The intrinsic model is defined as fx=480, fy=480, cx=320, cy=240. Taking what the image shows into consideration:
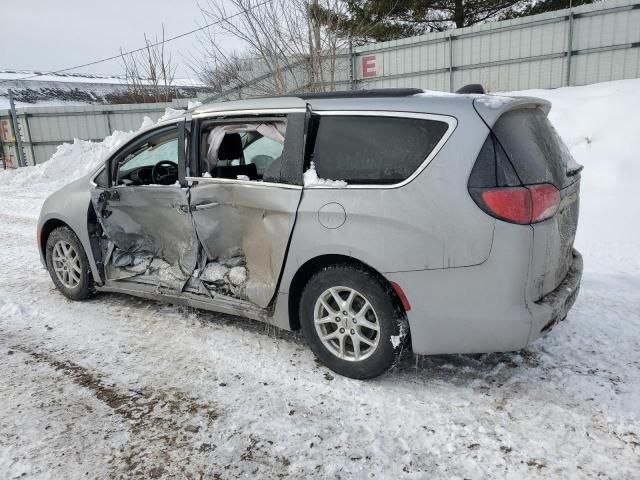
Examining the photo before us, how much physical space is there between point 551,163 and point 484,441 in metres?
1.69

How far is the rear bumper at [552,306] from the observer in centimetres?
269

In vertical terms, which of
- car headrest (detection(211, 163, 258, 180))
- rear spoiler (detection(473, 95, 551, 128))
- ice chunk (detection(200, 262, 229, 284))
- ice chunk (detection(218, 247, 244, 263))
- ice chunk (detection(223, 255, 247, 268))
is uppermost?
rear spoiler (detection(473, 95, 551, 128))

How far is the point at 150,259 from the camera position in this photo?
432 centimetres

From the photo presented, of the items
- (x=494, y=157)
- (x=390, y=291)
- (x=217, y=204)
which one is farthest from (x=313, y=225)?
(x=494, y=157)

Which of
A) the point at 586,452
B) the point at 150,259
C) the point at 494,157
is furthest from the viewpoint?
the point at 150,259

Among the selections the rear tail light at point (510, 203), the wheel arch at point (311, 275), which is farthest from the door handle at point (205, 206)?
the rear tail light at point (510, 203)

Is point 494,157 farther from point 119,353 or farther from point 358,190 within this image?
point 119,353

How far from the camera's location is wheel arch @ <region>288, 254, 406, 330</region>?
295 centimetres

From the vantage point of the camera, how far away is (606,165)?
741 cm

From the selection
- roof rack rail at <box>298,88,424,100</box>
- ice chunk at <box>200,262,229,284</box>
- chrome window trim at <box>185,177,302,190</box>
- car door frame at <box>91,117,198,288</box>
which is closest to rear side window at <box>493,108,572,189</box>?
roof rack rail at <box>298,88,424,100</box>

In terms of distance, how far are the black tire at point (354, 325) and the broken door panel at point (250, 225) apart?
0.33m

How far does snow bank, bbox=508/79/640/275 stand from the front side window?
4.44 m

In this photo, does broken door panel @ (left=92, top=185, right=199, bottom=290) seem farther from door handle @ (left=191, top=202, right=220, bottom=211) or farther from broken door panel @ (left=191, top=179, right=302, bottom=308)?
broken door panel @ (left=191, top=179, right=302, bottom=308)

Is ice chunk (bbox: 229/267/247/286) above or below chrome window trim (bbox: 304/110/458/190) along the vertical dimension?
below
